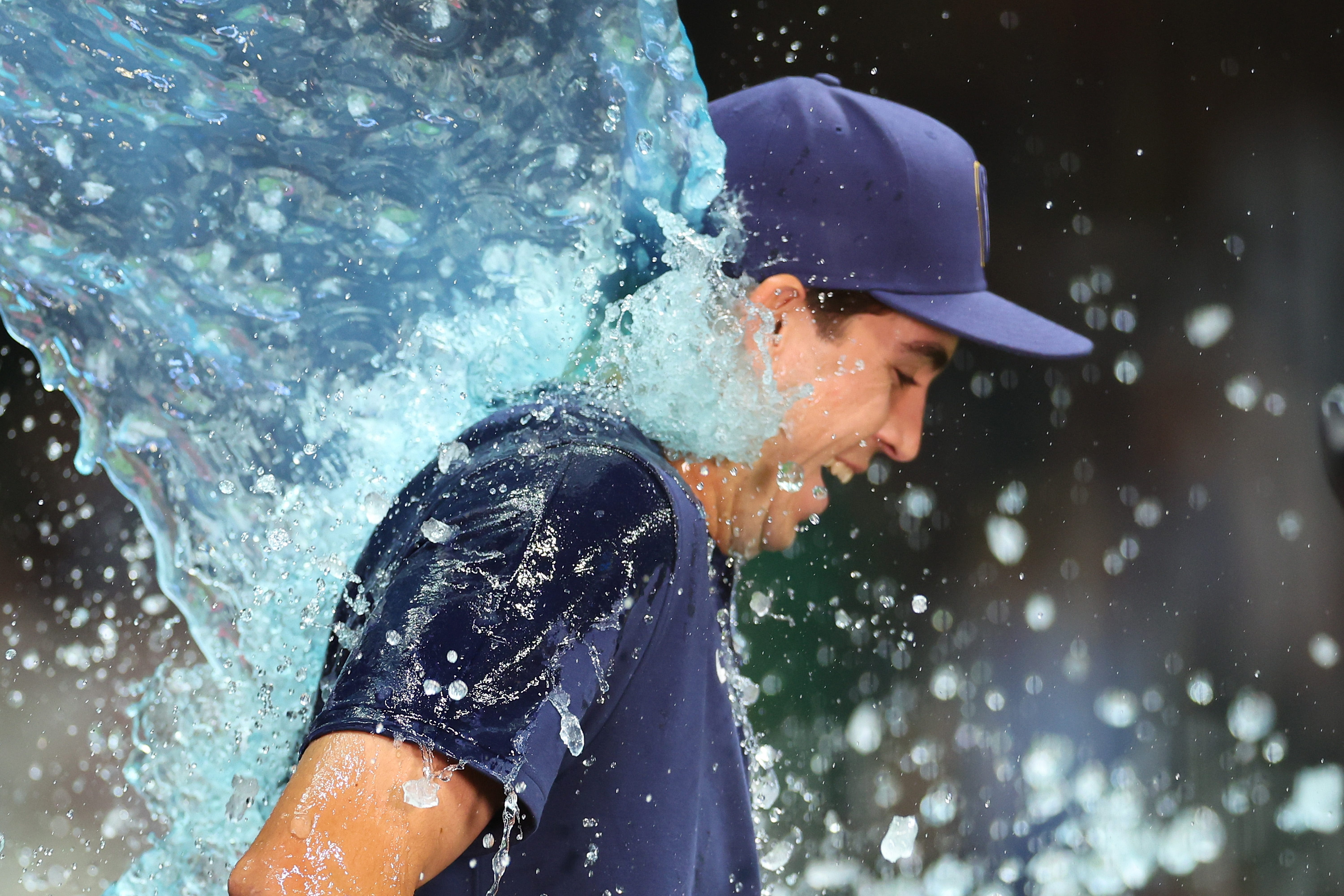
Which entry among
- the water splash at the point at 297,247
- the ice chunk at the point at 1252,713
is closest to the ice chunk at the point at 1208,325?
the ice chunk at the point at 1252,713

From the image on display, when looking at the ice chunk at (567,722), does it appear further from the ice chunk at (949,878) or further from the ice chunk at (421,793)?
the ice chunk at (949,878)

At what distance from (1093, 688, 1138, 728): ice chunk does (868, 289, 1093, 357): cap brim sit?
175 cm

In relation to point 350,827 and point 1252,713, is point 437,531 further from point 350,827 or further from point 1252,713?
point 1252,713

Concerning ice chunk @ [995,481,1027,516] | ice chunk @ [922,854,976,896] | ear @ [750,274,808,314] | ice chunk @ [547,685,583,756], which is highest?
ice chunk @ [547,685,583,756]

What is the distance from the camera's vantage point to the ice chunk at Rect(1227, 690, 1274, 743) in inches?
107

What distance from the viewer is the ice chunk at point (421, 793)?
551 mm

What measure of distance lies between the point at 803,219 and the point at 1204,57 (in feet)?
7.30

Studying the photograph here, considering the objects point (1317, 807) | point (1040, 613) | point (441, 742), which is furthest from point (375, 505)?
point (1317, 807)

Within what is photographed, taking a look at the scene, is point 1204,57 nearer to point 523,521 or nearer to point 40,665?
point 523,521

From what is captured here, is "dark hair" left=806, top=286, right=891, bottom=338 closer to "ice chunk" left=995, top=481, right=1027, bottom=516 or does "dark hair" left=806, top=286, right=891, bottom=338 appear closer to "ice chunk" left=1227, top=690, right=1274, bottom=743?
"ice chunk" left=995, top=481, right=1027, bottom=516

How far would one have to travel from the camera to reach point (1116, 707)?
268 centimetres

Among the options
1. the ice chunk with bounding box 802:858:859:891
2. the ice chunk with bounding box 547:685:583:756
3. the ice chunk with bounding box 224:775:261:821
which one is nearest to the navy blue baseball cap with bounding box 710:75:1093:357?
the ice chunk with bounding box 547:685:583:756

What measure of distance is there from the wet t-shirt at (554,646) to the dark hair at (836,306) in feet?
0.83

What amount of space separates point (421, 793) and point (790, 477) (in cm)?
56
